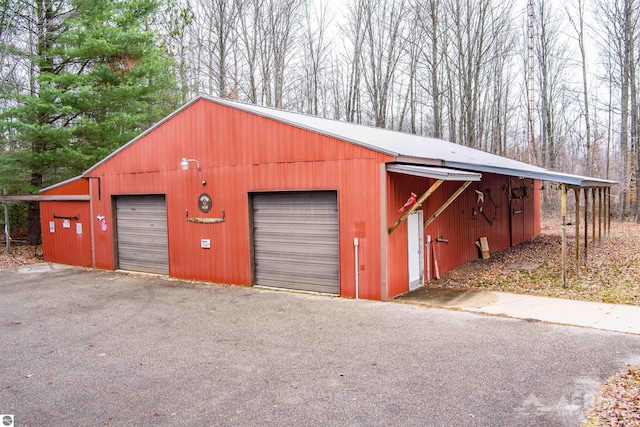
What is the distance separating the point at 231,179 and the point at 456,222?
233 inches

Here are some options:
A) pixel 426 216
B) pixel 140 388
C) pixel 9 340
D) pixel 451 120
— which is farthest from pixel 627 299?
pixel 451 120

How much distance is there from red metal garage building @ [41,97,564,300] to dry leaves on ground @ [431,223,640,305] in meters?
0.71

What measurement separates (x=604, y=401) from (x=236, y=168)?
8116 mm

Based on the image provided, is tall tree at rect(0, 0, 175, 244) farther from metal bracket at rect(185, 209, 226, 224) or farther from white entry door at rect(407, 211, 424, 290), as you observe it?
white entry door at rect(407, 211, 424, 290)

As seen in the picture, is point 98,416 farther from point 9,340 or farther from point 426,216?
point 426,216


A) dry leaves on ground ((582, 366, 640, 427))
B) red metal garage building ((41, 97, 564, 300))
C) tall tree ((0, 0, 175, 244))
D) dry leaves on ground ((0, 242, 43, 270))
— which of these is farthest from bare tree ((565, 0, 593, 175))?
dry leaves on ground ((0, 242, 43, 270))

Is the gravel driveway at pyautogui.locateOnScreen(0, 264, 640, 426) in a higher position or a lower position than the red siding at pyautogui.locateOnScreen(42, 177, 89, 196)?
lower

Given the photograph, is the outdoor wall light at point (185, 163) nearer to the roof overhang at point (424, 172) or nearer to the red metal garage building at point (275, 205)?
the red metal garage building at point (275, 205)

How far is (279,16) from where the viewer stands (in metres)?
25.0

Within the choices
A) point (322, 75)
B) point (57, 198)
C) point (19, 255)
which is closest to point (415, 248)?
Result: point (57, 198)

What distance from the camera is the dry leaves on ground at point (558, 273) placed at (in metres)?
8.63

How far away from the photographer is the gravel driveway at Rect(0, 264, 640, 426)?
13.2ft

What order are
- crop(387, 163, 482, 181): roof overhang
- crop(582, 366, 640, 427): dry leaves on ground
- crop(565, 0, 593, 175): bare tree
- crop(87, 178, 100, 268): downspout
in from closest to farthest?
crop(582, 366, 640, 427): dry leaves on ground
crop(387, 163, 482, 181): roof overhang
crop(87, 178, 100, 268): downspout
crop(565, 0, 593, 175): bare tree

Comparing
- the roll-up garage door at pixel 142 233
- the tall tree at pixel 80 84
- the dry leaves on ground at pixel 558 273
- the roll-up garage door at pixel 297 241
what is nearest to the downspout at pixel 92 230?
the roll-up garage door at pixel 142 233
